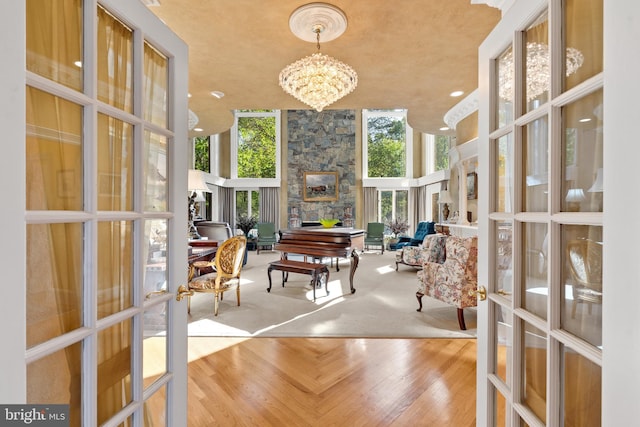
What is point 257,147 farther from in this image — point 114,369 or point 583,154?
point 583,154

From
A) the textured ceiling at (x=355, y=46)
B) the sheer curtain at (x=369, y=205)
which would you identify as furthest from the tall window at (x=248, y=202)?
the textured ceiling at (x=355, y=46)

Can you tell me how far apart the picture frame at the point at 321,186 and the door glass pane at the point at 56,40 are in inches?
396

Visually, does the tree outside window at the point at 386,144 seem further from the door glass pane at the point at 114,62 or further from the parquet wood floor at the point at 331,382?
the door glass pane at the point at 114,62

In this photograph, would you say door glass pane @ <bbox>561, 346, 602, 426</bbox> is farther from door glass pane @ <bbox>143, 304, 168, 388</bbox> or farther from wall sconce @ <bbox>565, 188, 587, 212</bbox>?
door glass pane @ <bbox>143, 304, 168, 388</bbox>

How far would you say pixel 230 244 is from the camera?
3.58m

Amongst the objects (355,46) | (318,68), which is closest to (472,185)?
(355,46)

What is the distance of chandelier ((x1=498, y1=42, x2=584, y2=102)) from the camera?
2.75ft

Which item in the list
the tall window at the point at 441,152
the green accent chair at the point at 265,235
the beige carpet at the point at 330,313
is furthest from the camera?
the green accent chair at the point at 265,235

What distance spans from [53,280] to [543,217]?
143cm

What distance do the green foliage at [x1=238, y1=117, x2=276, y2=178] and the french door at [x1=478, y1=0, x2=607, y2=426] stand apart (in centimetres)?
1031

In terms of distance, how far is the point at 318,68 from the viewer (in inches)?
114

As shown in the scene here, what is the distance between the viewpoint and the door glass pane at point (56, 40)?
741 millimetres

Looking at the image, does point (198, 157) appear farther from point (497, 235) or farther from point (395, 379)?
point (497, 235)

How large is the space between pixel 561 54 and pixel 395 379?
2160 millimetres
